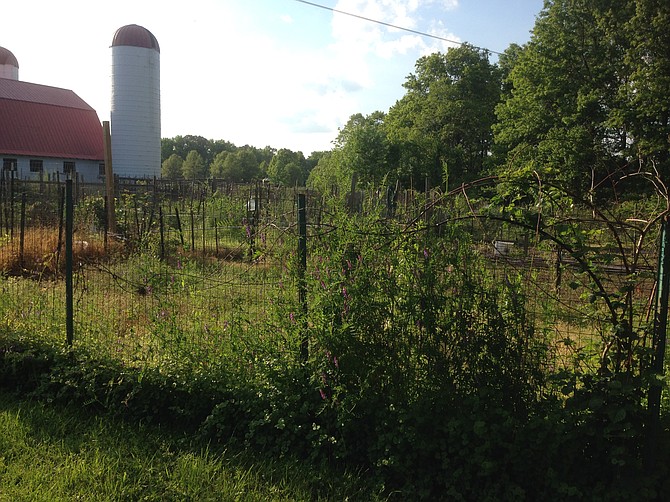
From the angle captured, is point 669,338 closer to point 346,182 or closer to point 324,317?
point 324,317

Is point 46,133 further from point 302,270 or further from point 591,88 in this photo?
point 302,270

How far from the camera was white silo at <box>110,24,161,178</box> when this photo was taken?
35.0 metres

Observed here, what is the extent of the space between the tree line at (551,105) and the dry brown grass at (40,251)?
11.5m

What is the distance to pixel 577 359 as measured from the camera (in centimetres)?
309

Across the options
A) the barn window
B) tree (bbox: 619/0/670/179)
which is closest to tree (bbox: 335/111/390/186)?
tree (bbox: 619/0/670/179)

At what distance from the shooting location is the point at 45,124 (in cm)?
3606

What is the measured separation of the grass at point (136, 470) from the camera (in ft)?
10.5

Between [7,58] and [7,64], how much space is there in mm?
475

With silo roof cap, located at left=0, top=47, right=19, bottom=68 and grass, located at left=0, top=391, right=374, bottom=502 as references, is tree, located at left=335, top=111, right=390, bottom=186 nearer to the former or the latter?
grass, located at left=0, top=391, right=374, bottom=502

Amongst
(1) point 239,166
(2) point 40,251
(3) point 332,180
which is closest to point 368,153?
(3) point 332,180

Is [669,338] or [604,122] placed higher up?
[604,122]

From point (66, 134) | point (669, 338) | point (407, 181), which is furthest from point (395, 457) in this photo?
point (66, 134)

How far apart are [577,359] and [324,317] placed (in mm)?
1480

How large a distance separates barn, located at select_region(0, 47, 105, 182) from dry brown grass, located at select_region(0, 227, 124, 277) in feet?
86.5
